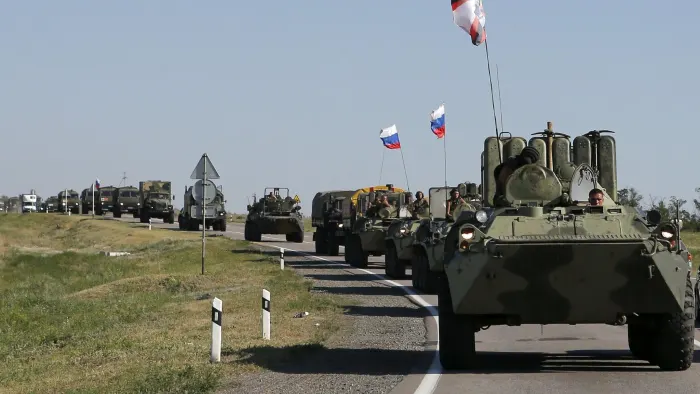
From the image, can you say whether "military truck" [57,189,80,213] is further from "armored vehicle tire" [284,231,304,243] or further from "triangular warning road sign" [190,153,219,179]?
"triangular warning road sign" [190,153,219,179]

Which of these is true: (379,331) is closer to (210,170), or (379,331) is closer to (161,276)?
(210,170)

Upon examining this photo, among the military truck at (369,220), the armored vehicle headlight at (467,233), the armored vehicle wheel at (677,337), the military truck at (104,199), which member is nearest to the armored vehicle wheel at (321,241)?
the military truck at (369,220)

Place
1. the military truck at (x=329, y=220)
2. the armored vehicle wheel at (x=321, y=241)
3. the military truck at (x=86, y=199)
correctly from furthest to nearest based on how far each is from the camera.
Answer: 1. the military truck at (x=86, y=199)
2. the armored vehicle wheel at (x=321, y=241)
3. the military truck at (x=329, y=220)

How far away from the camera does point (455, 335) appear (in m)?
14.1

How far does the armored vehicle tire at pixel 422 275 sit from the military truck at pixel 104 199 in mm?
70726

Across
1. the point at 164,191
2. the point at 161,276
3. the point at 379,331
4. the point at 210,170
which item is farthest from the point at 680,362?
the point at 164,191

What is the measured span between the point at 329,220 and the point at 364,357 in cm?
3090

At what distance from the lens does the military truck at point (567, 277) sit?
13.6 metres

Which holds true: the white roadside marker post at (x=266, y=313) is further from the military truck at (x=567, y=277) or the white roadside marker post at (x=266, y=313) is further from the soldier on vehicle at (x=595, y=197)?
the soldier on vehicle at (x=595, y=197)

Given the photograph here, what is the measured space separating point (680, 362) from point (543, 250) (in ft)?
6.50

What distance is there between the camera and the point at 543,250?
1359 cm

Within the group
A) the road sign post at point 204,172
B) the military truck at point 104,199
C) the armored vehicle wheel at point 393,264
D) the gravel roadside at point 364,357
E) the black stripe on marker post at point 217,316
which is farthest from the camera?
the military truck at point 104,199

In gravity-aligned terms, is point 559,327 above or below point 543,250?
below

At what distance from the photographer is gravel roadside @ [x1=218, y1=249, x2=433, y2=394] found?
13391 millimetres
